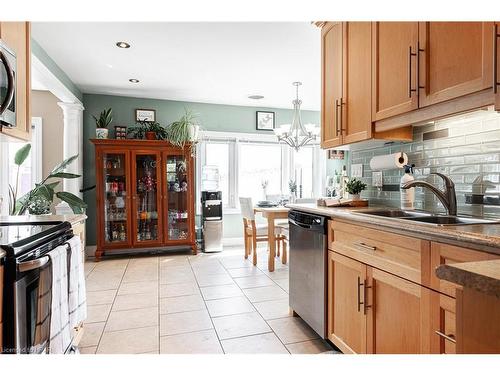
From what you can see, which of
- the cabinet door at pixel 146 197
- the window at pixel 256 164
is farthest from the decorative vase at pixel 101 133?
the window at pixel 256 164

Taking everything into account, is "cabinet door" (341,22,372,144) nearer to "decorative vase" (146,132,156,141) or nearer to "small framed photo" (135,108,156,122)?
"decorative vase" (146,132,156,141)

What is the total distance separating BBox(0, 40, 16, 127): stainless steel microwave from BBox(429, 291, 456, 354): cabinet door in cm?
206

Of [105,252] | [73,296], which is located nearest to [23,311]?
[73,296]

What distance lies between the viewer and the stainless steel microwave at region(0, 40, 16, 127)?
146 centimetres

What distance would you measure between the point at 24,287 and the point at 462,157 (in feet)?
7.14

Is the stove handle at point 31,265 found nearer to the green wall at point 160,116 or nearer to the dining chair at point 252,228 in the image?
the dining chair at point 252,228

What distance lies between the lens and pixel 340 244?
1.86m

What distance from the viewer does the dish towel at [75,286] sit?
5.40ft

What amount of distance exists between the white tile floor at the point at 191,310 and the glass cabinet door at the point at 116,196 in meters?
0.51

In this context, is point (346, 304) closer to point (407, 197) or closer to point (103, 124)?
point (407, 197)

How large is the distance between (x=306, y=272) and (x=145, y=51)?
2686 millimetres

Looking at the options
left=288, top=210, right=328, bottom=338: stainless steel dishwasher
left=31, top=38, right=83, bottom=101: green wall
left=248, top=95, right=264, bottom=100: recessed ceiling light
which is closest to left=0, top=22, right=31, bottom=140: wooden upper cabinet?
left=31, top=38, right=83, bottom=101: green wall

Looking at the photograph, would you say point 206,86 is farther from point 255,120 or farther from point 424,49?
point 424,49

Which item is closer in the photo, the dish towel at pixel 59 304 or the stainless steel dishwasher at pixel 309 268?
the dish towel at pixel 59 304
